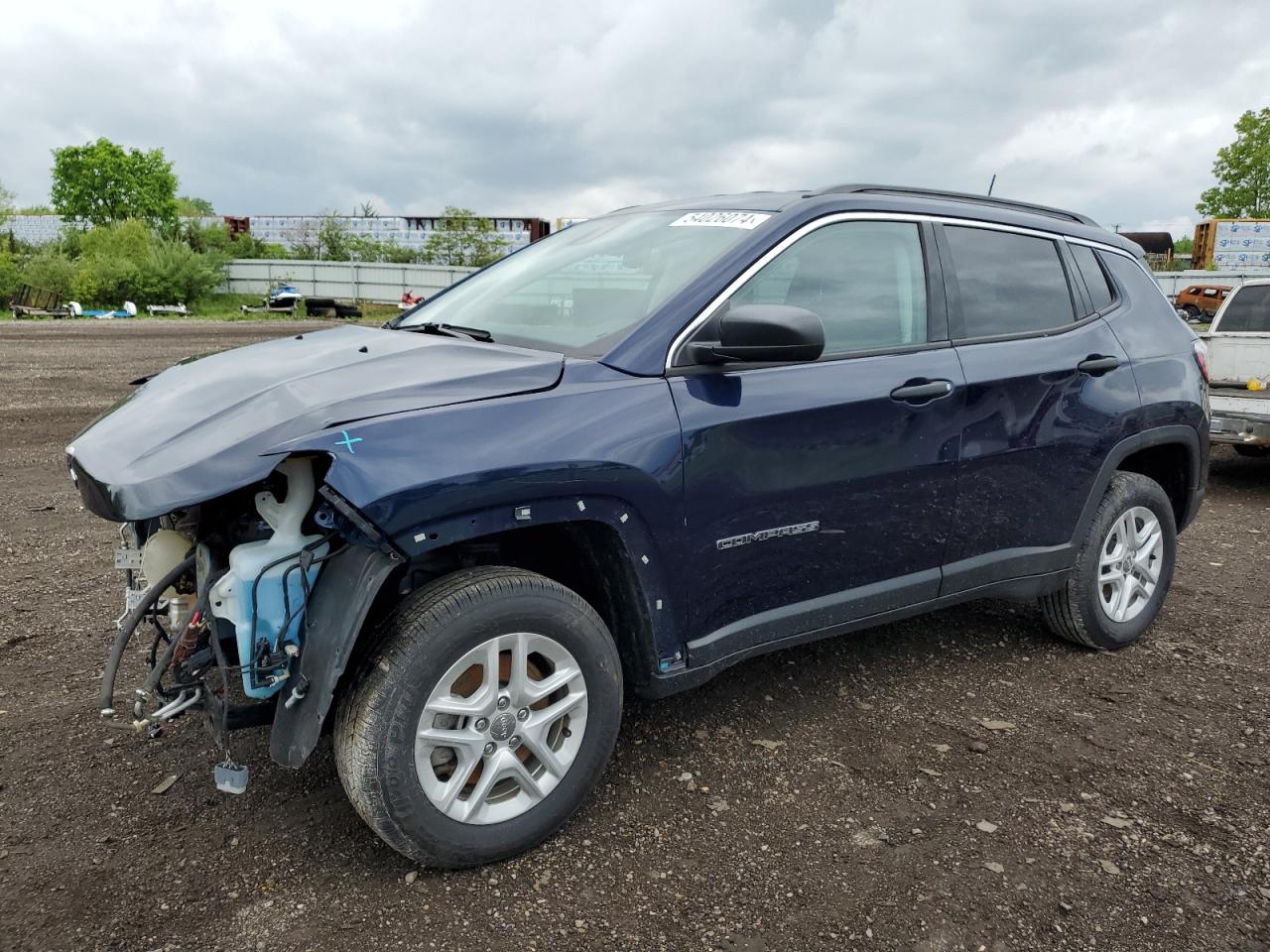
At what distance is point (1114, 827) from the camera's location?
118 inches

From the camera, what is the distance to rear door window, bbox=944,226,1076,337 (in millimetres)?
3752

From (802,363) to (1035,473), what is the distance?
4.24 ft

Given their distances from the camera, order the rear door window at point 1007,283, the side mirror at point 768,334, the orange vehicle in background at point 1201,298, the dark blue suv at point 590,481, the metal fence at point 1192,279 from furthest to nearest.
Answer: the metal fence at point 1192,279
the orange vehicle in background at point 1201,298
the rear door window at point 1007,283
the side mirror at point 768,334
the dark blue suv at point 590,481

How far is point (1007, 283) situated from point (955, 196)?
425mm

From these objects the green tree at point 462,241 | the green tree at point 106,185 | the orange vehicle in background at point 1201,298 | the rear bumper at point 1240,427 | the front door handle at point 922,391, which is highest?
the green tree at point 106,185

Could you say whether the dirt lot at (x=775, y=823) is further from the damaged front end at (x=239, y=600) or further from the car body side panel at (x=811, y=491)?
the car body side panel at (x=811, y=491)

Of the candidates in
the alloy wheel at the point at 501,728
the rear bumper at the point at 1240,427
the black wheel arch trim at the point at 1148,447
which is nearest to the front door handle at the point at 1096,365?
the black wheel arch trim at the point at 1148,447

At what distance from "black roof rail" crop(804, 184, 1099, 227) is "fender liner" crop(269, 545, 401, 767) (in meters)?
2.06

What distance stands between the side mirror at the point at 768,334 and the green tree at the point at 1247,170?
48.4m

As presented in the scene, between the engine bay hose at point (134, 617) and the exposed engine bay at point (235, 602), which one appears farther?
the engine bay hose at point (134, 617)

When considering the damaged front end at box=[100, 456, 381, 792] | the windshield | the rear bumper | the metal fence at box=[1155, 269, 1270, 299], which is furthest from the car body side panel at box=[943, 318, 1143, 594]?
the metal fence at box=[1155, 269, 1270, 299]

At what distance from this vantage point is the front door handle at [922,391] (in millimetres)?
3359

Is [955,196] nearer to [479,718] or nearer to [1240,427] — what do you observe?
[479,718]

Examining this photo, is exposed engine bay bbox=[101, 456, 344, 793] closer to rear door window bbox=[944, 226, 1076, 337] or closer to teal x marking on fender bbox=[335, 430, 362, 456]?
teal x marking on fender bbox=[335, 430, 362, 456]
